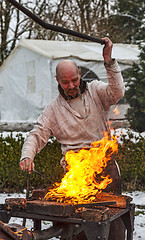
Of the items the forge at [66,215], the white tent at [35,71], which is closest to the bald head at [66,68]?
the forge at [66,215]

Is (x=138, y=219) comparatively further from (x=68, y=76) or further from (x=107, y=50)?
(x=107, y=50)

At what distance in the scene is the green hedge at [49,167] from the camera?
6.26 meters

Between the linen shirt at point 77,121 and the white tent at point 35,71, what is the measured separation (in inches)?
396

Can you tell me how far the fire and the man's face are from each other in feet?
1.70

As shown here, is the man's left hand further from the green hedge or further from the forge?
the green hedge

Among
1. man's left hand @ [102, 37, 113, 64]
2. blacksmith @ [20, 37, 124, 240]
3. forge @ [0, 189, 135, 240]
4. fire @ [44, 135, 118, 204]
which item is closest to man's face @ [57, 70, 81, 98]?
blacksmith @ [20, 37, 124, 240]

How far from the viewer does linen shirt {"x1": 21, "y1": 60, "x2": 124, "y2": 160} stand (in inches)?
125

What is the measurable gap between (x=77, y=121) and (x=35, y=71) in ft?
36.0

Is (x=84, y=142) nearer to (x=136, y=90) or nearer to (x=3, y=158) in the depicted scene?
(x=3, y=158)

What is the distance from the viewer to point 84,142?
319cm

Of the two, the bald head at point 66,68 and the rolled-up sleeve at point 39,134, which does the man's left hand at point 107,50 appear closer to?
the bald head at point 66,68

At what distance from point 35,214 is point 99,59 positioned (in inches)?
458

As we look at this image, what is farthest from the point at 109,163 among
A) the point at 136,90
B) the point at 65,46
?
the point at 65,46

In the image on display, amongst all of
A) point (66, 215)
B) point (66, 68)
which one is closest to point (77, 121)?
point (66, 68)
